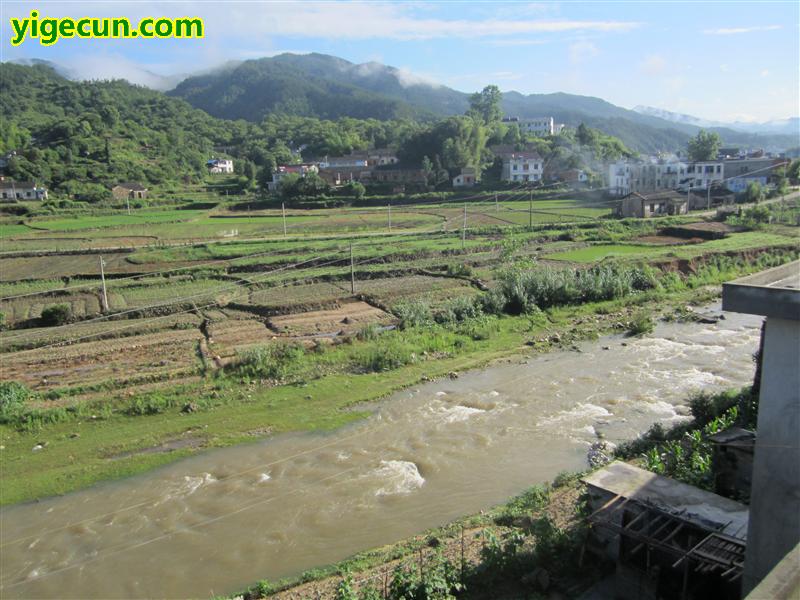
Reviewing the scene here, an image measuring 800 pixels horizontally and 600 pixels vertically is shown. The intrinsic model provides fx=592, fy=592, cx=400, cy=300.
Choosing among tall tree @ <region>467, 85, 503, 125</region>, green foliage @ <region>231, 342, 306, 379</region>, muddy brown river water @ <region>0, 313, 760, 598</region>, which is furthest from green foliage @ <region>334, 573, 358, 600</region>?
tall tree @ <region>467, 85, 503, 125</region>

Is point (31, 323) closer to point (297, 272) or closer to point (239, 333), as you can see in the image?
point (239, 333)

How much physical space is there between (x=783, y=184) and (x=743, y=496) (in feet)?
169

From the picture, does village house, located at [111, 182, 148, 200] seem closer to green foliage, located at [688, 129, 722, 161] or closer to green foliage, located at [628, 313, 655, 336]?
green foliage, located at [628, 313, 655, 336]

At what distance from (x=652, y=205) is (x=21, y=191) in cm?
5919

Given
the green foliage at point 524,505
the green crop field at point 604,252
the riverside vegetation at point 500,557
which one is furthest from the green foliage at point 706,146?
the green foliage at point 524,505

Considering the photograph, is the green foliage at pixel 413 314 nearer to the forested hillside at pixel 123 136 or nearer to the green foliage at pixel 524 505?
the green foliage at pixel 524 505

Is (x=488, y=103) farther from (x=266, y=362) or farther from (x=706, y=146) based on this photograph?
(x=266, y=362)

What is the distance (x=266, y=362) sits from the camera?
1664cm

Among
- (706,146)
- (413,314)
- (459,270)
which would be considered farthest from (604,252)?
(706,146)

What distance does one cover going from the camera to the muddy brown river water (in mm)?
9367

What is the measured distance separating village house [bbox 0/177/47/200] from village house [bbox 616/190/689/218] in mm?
54779

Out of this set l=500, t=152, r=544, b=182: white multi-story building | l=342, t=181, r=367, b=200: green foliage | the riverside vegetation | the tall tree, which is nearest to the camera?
the riverside vegetation

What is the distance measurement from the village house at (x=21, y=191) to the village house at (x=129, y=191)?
663cm

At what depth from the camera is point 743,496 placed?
834 cm
